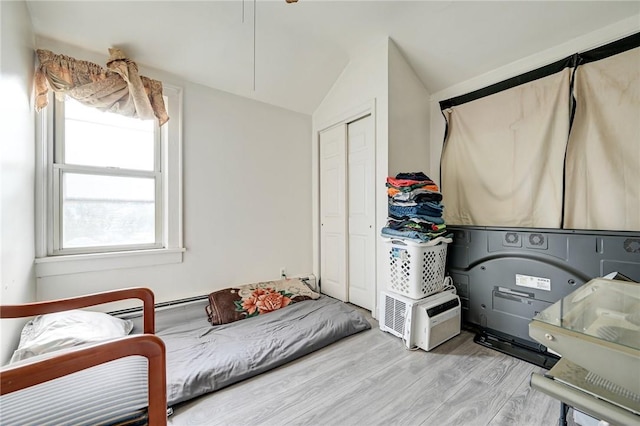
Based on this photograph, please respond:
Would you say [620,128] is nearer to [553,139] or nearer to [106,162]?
[553,139]

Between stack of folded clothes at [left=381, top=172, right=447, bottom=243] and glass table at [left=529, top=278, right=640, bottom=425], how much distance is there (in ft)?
3.70

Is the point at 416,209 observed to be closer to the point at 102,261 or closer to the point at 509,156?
the point at 509,156

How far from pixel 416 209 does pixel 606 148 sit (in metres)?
1.29

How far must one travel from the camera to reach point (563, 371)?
2.39 ft

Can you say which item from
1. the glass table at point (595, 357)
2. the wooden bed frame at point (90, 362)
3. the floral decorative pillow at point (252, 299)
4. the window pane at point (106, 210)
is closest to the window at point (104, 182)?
the window pane at point (106, 210)

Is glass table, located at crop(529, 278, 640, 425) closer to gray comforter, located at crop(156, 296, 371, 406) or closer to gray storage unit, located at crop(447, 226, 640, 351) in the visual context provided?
gray storage unit, located at crop(447, 226, 640, 351)

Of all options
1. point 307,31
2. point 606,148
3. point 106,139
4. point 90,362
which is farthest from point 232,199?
point 606,148

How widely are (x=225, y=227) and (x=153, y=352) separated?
1.91 m

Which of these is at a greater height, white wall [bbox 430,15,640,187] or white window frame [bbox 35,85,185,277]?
white wall [bbox 430,15,640,187]

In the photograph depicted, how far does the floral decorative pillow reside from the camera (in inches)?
86.6

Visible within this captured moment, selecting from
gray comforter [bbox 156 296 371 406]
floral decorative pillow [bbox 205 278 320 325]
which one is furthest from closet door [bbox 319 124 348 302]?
gray comforter [bbox 156 296 371 406]

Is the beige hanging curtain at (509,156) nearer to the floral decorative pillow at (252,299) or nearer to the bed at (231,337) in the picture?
the bed at (231,337)

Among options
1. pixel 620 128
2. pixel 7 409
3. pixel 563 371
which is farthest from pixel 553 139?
pixel 7 409

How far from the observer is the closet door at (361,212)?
249 centimetres
